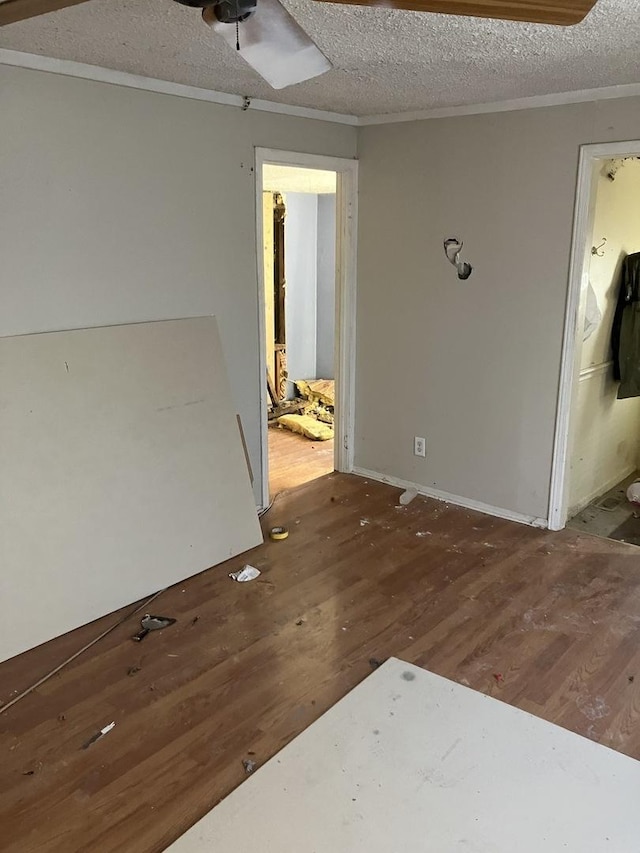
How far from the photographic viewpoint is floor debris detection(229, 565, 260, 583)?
325 centimetres

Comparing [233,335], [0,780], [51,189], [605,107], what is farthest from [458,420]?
[0,780]

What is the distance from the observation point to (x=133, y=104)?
3.01 meters

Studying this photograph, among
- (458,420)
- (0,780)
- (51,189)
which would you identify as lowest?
(0,780)

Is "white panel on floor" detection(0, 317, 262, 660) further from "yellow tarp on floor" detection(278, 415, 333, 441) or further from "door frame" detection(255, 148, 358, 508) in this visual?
"yellow tarp on floor" detection(278, 415, 333, 441)

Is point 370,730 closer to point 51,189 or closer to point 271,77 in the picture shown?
point 271,77

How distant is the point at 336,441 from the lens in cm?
468

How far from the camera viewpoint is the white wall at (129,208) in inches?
107

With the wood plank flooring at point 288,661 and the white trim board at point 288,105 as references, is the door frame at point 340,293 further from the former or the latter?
the wood plank flooring at point 288,661

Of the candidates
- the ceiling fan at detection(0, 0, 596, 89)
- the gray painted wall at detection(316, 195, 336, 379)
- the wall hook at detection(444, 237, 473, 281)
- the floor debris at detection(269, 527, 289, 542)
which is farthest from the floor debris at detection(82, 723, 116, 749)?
the gray painted wall at detection(316, 195, 336, 379)

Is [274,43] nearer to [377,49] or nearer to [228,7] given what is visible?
[228,7]

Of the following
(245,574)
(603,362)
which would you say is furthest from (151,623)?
(603,362)

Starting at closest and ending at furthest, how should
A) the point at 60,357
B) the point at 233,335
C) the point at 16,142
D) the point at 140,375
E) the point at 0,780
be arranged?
the point at 0,780, the point at 16,142, the point at 60,357, the point at 140,375, the point at 233,335

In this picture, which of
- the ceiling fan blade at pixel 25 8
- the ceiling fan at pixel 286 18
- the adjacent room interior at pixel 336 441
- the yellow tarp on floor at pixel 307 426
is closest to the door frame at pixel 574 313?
the adjacent room interior at pixel 336 441

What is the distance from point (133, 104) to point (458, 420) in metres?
2.37
